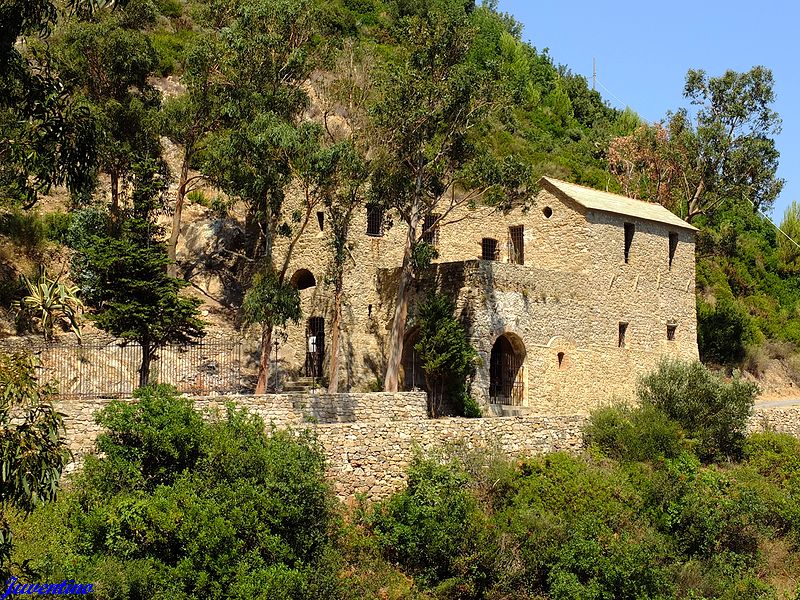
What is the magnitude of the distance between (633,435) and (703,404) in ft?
11.3

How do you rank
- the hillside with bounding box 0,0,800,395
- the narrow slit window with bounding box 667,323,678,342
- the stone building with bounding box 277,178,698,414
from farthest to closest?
the narrow slit window with bounding box 667,323,678,342, the stone building with bounding box 277,178,698,414, the hillside with bounding box 0,0,800,395

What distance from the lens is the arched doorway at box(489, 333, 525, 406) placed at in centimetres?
2908

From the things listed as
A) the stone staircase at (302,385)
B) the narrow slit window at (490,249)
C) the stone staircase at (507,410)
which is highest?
the narrow slit window at (490,249)

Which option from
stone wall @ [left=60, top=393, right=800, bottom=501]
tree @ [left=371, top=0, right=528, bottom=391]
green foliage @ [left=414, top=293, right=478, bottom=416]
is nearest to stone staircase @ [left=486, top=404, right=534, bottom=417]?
green foliage @ [left=414, top=293, right=478, bottom=416]

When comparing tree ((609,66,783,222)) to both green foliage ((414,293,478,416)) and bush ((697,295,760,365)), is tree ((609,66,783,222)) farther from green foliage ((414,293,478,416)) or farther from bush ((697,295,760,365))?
green foliage ((414,293,478,416))

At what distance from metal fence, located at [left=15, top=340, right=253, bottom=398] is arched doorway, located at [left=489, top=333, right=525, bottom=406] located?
7.71 m

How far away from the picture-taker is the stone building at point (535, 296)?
28969mm

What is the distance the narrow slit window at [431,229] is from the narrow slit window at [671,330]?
9.41 m

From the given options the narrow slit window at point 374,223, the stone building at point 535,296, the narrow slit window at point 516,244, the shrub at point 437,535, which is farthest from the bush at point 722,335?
the shrub at point 437,535

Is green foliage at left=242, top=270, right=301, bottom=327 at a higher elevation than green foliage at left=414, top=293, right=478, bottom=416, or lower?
higher

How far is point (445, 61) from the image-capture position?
26.4m

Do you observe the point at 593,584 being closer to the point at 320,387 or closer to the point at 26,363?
the point at 320,387

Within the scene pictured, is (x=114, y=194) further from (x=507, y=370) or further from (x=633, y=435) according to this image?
(x=633, y=435)

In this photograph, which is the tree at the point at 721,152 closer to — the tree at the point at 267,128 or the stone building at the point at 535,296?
the stone building at the point at 535,296
